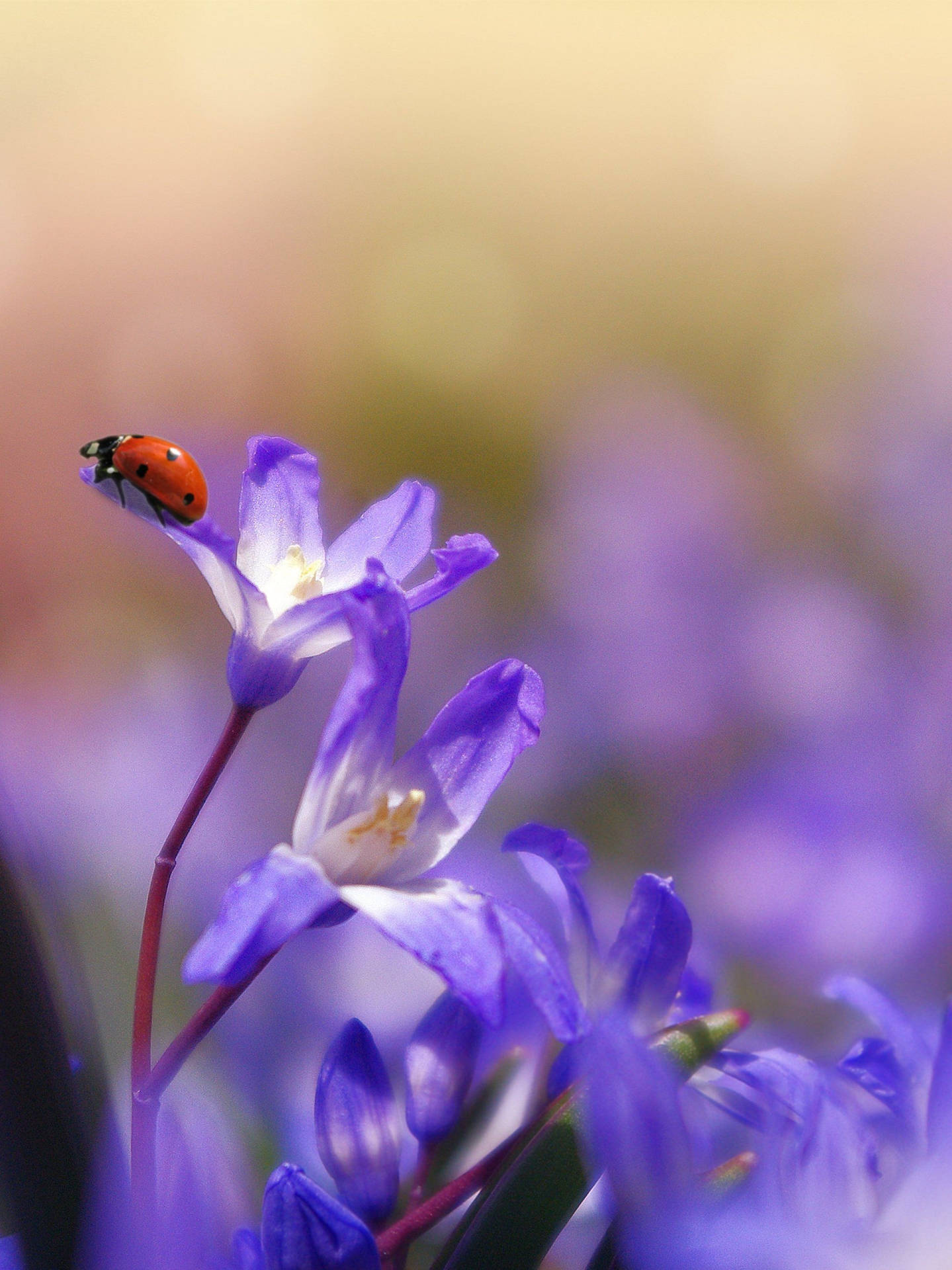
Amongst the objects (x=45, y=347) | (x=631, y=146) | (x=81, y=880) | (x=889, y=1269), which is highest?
(x=631, y=146)

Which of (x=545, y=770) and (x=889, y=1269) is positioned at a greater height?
(x=889, y=1269)

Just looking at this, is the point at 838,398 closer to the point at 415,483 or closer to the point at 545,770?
the point at 545,770

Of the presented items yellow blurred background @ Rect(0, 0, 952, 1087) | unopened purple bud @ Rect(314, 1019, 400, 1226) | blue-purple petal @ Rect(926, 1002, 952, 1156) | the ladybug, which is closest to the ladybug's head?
the ladybug

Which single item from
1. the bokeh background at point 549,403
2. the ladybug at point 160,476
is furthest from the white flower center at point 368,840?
the bokeh background at point 549,403

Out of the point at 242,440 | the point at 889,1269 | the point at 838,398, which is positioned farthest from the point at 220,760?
the point at 838,398

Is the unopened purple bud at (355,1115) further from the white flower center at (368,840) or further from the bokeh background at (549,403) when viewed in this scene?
the bokeh background at (549,403)

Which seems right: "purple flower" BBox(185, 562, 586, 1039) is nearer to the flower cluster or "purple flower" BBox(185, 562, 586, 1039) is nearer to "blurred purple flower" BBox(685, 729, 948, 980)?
the flower cluster

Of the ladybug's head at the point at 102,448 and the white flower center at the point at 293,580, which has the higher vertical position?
the ladybug's head at the point at 102,448
